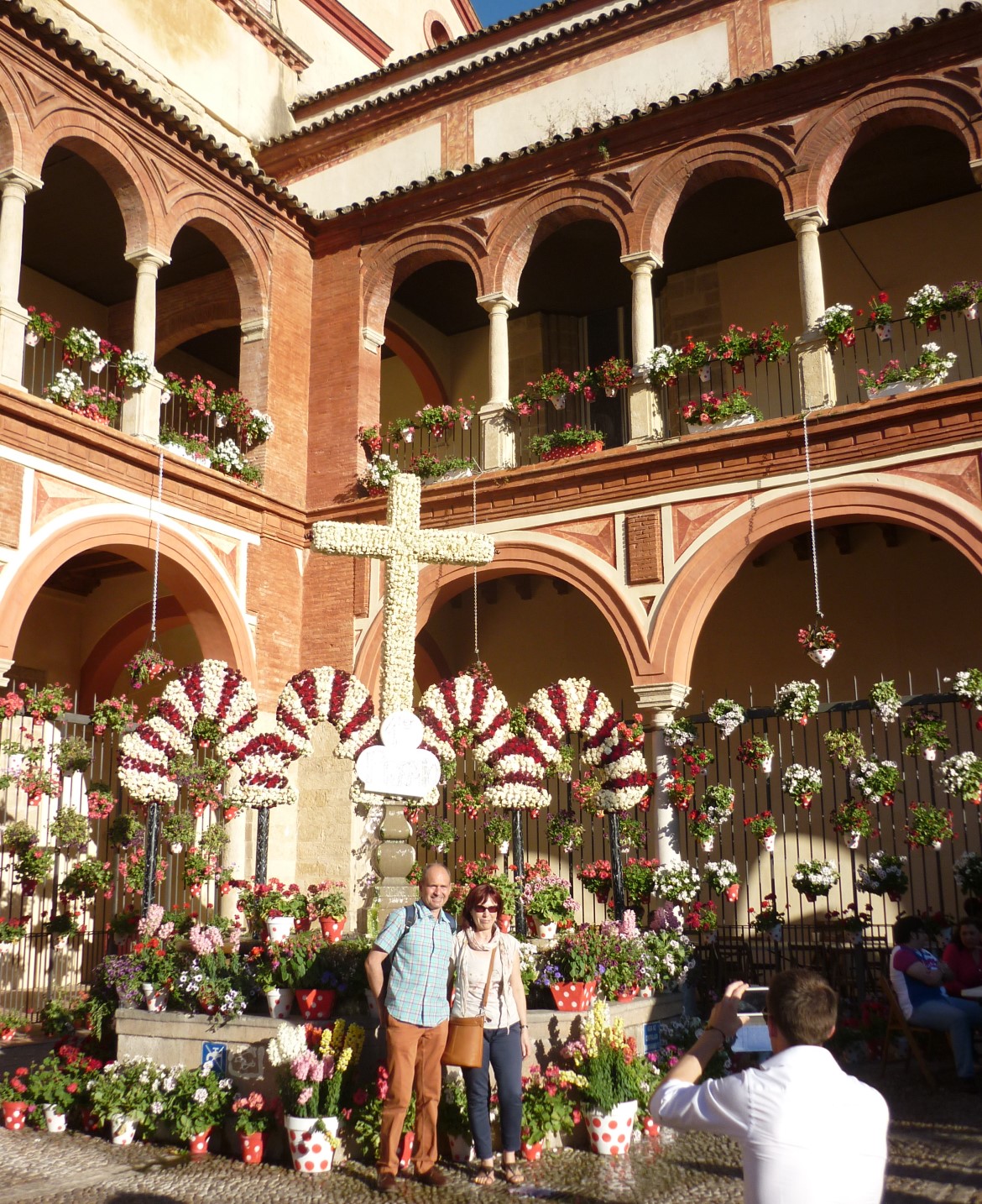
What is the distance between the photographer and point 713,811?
10.4 m

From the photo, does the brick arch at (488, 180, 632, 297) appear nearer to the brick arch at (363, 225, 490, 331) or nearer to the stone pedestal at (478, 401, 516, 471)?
the brick arch at (363, 225, 490, 331)

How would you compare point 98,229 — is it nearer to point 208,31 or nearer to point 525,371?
point 208,31

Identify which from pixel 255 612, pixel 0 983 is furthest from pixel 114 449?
pixel 0 983

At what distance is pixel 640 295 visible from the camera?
12.4 m

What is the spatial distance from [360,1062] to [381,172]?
36.6ft

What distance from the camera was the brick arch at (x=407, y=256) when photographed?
13.4 metres

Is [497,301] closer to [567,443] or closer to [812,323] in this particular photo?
[567,443]

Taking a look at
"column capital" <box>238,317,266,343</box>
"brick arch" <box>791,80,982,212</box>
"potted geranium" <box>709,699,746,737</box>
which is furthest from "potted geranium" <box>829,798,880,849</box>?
"column capital" <box>238,317,266,343</box>

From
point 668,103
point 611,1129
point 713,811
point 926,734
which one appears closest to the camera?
point 611,1129

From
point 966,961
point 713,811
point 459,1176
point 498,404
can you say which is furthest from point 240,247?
point 459,1176

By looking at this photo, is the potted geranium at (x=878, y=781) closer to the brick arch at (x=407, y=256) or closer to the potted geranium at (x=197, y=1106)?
the potted geranium at (x=197, y=1106)

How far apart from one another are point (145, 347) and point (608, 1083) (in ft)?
28.4

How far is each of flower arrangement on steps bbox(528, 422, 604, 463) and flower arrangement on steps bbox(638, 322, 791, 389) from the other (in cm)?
79

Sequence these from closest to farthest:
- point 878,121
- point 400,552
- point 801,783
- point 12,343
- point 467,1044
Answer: point 467,1044 → point 400,552 → point 801,783 → point 12,343 → point 878,121
